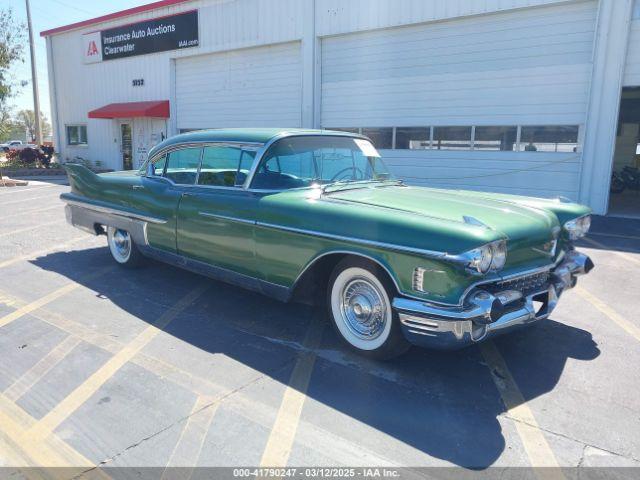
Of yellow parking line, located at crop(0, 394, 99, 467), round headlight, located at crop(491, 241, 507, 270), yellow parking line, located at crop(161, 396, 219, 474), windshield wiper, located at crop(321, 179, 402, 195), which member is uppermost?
windshield wiper, located at crop(321, 179, 402, 195)

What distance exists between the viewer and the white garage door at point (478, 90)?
10742mm

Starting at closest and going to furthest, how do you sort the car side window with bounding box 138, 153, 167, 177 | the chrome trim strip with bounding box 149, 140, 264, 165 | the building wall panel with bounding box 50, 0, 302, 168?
the chrome trim strip with bounding box 149, 140, 264, 165, the car side window with bounding box 138, 153, 167, 177, the building wall panel with bounding box 50, 0, 302, 168

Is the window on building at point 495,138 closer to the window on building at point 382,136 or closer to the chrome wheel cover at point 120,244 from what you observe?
the window on building at point 382,136

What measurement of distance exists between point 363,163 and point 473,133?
315 inches

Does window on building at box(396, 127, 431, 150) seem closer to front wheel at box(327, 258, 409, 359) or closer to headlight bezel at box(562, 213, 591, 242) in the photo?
headlight bezel at box(562, 213, 591, 242)

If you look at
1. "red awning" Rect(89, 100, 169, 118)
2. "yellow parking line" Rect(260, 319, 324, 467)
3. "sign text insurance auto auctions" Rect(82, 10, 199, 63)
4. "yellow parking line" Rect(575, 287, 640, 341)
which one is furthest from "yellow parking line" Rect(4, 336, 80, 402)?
"red awning" Rect(89, 100, 169, 118)

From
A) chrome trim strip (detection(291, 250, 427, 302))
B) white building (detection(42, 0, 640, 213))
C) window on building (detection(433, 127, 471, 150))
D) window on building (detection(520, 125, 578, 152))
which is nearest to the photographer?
chrome trim strip (detection(291, 250, 427, 302))

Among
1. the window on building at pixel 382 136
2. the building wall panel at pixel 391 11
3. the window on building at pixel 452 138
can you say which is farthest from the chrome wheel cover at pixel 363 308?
the window on building at pixel 382 136

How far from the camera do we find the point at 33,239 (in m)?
7.86

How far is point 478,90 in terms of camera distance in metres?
11.8

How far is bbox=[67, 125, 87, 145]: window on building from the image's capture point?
73.4 ft

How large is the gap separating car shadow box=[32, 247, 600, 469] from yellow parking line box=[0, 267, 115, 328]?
285mm

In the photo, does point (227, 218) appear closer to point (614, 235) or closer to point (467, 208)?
point (467, 208)

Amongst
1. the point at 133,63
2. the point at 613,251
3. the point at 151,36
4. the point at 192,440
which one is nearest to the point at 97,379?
the point at 192,440
